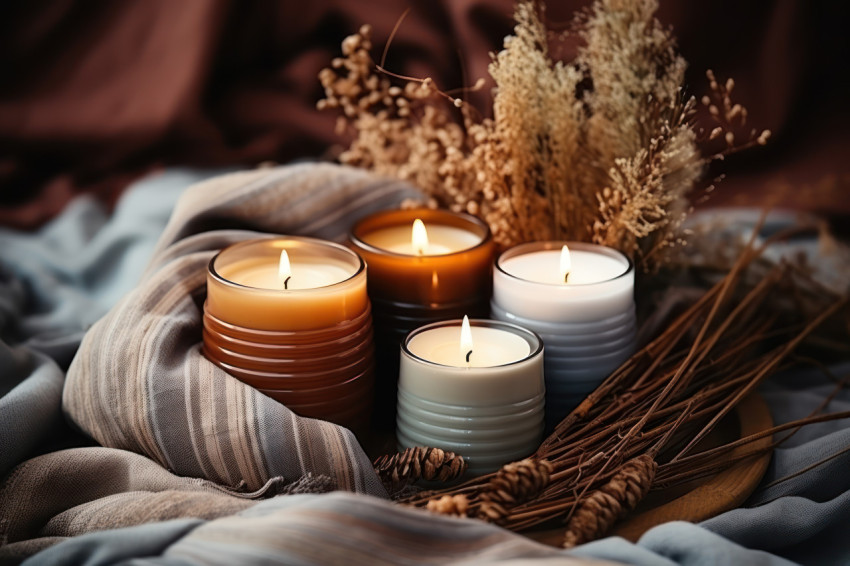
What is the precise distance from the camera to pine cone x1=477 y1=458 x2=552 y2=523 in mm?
744

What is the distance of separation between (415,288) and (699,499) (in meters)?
0.34

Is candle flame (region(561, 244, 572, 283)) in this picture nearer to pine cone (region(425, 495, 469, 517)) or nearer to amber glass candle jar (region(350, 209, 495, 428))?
amber glass candle jar (region(350, 209, 495, 428))

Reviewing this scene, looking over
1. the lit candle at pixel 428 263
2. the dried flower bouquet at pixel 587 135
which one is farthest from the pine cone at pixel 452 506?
the dried flower bouquet at pixel 587 135

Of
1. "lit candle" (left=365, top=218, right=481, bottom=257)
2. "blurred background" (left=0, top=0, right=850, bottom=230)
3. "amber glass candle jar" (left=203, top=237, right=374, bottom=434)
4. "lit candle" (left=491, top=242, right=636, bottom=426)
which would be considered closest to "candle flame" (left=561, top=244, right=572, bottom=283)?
"lit candle" (left=491, top=242, right=636, bottom=426)

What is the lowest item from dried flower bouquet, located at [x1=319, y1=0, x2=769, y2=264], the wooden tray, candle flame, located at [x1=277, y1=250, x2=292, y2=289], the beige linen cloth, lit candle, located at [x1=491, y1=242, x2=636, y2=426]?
the wooden tray

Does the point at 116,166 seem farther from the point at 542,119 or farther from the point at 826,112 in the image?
the point at 826,112

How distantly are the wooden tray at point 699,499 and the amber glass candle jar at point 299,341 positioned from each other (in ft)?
0.76

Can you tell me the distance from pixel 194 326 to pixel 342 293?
18cm

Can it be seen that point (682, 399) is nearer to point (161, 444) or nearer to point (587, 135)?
point (587, 135)

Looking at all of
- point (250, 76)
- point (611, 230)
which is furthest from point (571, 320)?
point (250, 76)

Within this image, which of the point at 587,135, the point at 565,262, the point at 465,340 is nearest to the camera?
the point at 465,340

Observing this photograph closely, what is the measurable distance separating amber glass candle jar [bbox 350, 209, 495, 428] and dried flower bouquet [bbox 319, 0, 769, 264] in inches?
3.6

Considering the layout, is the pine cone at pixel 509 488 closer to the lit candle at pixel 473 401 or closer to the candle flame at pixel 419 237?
the lit candle at pixel 473 401

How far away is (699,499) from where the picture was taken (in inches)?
32.5
